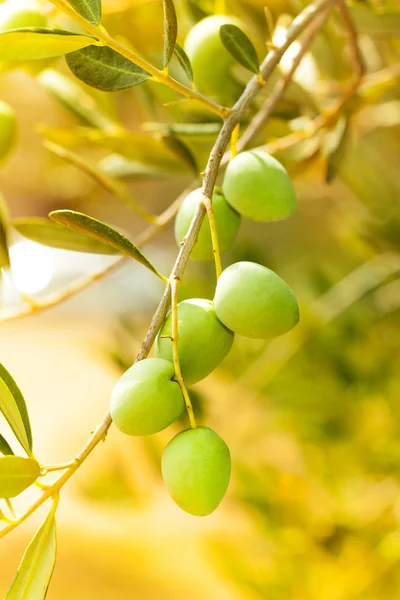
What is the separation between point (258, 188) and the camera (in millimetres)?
245

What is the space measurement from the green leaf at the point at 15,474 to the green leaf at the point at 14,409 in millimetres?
20

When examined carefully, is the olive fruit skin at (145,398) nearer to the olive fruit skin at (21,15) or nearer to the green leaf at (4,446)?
the green leaf at (4,446)

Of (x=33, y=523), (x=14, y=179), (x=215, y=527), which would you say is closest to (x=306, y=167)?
(x=215, y=527)

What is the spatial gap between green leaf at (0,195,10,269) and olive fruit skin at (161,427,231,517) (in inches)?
6.8

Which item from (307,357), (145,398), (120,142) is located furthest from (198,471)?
(307,357)

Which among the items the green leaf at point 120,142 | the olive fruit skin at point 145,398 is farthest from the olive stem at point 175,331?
the green leaf at point 120,142

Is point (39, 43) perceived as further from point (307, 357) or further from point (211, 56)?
point (307, 357)

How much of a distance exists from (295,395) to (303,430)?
0.16 ft

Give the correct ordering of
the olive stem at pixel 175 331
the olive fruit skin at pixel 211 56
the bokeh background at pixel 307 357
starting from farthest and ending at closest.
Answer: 1. the bokeh background at pixel 307 357
2. the olive fruit skin at pixel 211 56
3. the olive stem at pixel 175 331

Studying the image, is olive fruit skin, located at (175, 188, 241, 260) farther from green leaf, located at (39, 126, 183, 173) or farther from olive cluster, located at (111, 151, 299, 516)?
green leaf, located at (39, 126, 183, 173)

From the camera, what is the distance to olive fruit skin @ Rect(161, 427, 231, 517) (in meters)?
0.21

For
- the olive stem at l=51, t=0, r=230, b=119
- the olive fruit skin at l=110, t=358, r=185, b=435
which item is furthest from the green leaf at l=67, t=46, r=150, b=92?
the olive fruit skin at l=110, t=358, r=185, b=435

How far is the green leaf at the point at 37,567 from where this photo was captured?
8.6 inches

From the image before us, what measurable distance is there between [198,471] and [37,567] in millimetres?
67
